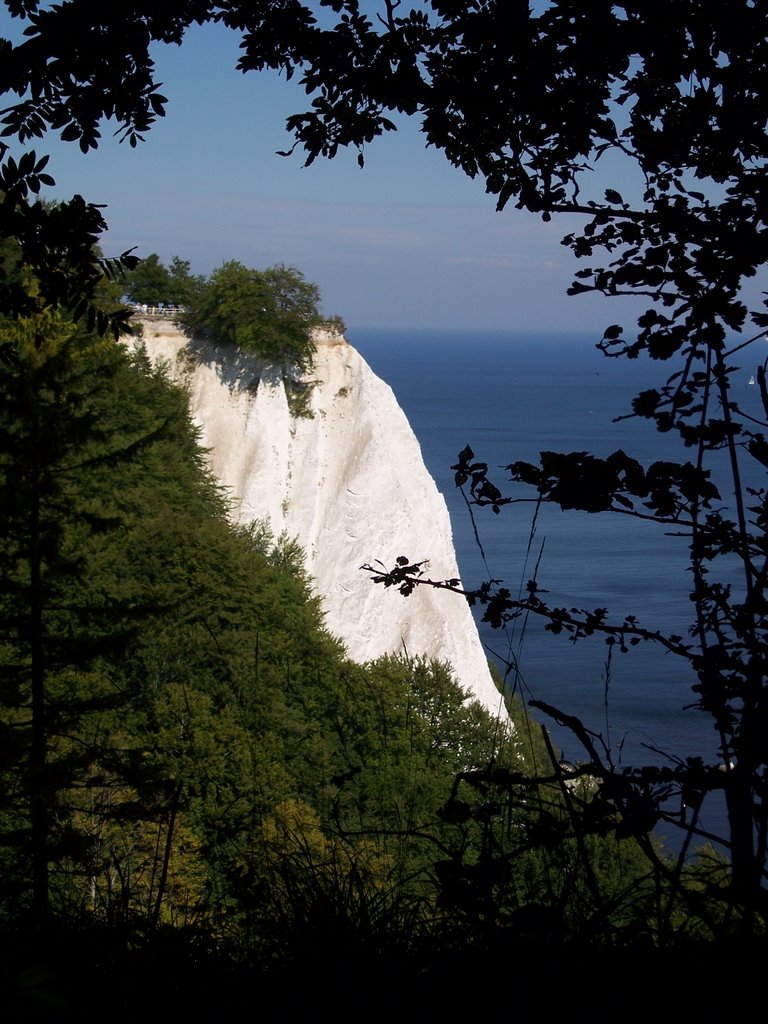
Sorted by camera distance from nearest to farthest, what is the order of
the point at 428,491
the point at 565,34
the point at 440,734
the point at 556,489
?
1. the point at 556,489
2. the point at 565,34
3. the point at 440,734
4. the point at 428,491

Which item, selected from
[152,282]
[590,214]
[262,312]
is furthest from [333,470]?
[590,214]

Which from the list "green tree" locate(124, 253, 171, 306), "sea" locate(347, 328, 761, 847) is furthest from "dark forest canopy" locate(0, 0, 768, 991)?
"green tree" locate(124, 253, 171, 306)

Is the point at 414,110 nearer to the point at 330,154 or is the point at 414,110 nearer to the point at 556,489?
the point at 330,154

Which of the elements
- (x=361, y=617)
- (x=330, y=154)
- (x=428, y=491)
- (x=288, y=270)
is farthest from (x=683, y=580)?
(x=330, y=154)

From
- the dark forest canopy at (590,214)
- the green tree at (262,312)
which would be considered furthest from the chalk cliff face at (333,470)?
the dark forest canopy at (590,214)

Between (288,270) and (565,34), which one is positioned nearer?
(565,34)

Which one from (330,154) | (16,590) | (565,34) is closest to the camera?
(565,34)

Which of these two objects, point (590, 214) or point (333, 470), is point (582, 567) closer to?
point (333, 470)
